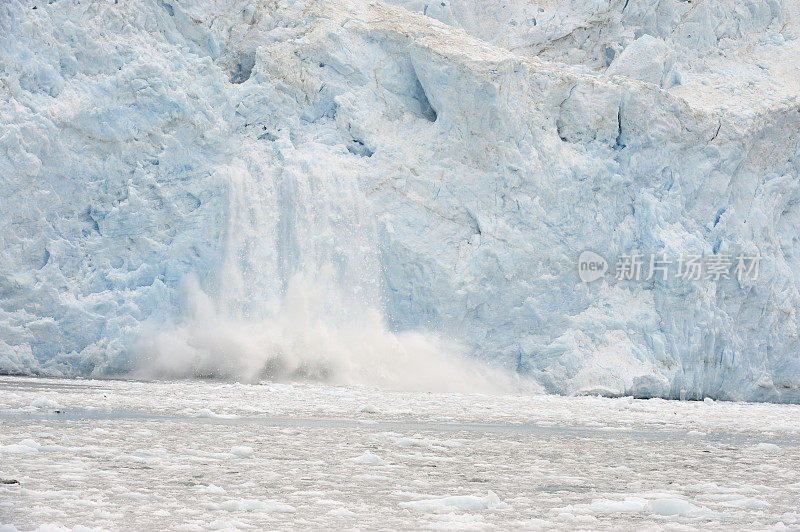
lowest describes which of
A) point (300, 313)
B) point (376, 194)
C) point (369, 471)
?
point (369, 471)

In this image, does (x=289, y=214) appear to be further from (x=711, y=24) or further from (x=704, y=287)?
(x=711, y=24)

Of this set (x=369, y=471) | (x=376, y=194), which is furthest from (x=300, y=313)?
(x=369, y=471)

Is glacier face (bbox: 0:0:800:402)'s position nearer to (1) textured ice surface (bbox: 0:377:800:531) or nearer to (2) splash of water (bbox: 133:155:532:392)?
(2) splash of water (bbox: 133:155:532:392)

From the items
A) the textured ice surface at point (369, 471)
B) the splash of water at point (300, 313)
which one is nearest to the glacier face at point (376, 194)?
the splash of water at point (300, 313)

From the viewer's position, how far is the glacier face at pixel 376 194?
1077cm

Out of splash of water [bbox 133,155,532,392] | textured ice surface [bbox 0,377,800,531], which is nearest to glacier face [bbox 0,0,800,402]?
splash of water [bbox 133,155,532,392]

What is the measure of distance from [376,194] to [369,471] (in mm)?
8997

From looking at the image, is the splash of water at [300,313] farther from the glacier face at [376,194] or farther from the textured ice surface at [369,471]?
the textured ice surface at [369,471]

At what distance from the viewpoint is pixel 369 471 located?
139 inches

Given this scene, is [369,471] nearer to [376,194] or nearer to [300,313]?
[300,313]

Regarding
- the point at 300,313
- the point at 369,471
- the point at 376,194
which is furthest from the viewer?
the point at 376,194

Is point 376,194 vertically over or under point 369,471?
over

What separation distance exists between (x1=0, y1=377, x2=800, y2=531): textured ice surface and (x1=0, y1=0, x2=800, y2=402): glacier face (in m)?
4.59

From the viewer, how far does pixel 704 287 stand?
12711 mm
